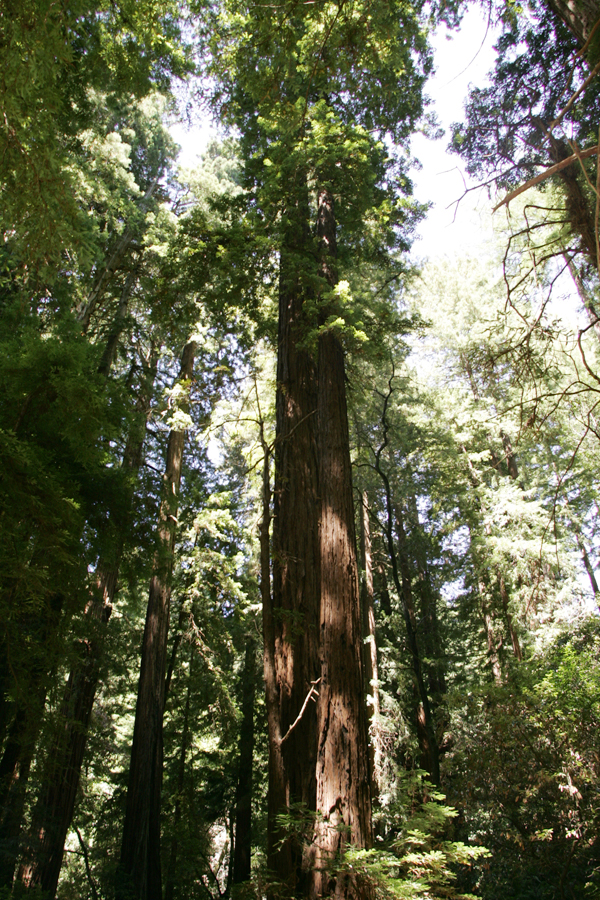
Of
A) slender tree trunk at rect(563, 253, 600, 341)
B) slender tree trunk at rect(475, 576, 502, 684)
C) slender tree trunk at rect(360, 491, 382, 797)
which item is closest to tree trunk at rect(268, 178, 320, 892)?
slender tree trunk at rect(563, 253, 600, 341)

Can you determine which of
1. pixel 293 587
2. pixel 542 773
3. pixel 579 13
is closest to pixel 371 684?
pixel 542 773

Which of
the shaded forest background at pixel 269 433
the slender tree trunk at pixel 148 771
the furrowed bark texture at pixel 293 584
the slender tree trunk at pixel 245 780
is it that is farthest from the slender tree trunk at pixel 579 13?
the slender tree trunk at pixel 245 780

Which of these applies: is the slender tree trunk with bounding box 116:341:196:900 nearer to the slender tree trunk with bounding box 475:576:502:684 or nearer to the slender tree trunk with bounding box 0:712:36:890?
the slender tree trunk with bounding box 0:712:36:890

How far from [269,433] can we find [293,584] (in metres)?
2.98

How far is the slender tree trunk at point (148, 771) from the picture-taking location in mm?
7266

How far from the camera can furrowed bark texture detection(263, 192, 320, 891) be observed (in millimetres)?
3691

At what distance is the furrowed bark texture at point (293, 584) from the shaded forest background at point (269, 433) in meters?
0.04

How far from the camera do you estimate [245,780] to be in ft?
38.8

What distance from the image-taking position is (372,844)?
3.15 meters

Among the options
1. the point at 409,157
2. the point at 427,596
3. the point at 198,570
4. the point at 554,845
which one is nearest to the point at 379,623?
the point at 427,596

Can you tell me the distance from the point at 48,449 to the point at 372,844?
369 cm

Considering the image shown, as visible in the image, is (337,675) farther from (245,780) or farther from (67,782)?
(245,780)

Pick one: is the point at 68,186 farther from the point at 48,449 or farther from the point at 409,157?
the point at 409,157

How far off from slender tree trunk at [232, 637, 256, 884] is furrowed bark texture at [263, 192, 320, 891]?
307 inches
